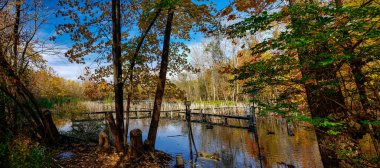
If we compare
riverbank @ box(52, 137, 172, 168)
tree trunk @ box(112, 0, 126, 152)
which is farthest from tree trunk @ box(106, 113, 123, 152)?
riverbank @ box(52, 137, 172, 168)

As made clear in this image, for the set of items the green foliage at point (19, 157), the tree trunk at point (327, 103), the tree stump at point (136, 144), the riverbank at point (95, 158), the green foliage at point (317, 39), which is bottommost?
the riverbank at point (95, 158)

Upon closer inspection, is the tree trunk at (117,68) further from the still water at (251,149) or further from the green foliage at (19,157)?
the green foliage at (19,157)

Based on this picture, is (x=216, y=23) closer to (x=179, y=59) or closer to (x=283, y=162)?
(x=179, y=59)

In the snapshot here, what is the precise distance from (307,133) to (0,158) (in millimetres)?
14197

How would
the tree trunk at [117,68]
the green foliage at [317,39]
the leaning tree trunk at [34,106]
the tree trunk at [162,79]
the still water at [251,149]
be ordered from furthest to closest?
1. the still water at [251,149]
2. the tree trunk at [162,79]
3. the tree trunk at [117,68]
4. the leaning tree trunk at [34,106]
5. the green foliage at [317,39]

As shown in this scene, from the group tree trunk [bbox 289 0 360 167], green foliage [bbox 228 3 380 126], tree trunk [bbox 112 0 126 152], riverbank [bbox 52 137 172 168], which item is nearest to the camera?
green foliage [bbox 228 3 380 126]

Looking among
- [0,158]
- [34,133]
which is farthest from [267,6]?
[34,133]

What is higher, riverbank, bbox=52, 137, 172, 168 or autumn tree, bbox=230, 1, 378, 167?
autumn tree, bbox=230, 1, 378, 167

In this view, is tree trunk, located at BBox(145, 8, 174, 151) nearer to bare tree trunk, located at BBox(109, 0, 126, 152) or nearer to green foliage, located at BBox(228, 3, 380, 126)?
bare tree trunk, located at BBox(109, 0, 126, 152)

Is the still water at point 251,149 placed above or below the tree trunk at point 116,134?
below

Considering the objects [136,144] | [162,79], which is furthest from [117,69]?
[136,144]

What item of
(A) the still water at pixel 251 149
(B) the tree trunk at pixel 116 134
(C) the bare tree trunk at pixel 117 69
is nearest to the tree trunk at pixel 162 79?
(B) the tree trunk at pixel 116 134

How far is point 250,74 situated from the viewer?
11.5 feet

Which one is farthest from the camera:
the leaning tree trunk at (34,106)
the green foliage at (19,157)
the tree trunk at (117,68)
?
the tree trunk at (117,68)
